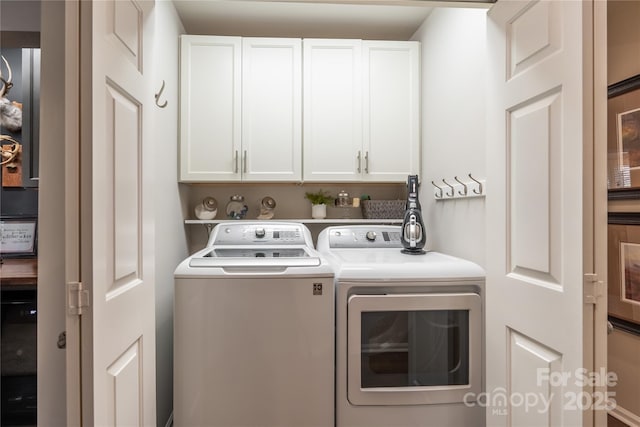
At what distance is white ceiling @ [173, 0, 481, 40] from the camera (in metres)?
2.28

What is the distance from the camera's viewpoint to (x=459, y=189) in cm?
199

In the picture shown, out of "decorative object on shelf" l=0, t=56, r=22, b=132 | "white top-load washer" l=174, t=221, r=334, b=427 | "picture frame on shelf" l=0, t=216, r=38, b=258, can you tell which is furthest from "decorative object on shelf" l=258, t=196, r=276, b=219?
"decorative object on shelf" l=0, t=56, r=22, b=132

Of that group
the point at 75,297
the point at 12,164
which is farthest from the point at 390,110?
the point at 12,164

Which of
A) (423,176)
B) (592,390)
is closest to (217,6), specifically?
(423,176)

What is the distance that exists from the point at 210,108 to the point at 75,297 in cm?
178

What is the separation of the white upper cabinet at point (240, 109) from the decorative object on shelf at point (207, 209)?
10.0 inches

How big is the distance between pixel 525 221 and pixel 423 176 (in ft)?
4.59

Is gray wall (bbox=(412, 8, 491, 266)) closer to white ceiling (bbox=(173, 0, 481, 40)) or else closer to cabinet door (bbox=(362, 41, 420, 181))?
cabinet door (bbox=(362, 41, 420, 181))

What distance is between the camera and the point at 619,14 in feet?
3.57

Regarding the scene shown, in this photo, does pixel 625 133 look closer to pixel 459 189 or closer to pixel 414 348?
pixel 459 189

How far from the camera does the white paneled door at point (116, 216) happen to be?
839 millimetres

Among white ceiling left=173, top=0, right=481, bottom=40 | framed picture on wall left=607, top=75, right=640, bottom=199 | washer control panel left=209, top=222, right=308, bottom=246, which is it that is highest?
white ceiling left=173, top=0, right=481, bottom=40

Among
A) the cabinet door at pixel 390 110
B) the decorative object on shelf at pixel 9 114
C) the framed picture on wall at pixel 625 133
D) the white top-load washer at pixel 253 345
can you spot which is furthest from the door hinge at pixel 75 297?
the cabinet door at pixel 390 110

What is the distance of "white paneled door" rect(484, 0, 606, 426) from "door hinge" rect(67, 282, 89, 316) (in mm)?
1203
